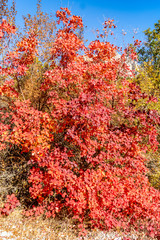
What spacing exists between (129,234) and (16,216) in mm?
5388

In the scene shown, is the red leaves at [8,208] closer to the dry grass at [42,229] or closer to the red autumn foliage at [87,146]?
the dry grass at [42,229]

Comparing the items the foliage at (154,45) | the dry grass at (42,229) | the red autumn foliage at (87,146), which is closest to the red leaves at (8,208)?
the dry grass at (42,229)

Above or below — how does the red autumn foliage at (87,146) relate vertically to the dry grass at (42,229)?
above

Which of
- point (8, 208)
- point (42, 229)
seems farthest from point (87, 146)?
point (8, 208)

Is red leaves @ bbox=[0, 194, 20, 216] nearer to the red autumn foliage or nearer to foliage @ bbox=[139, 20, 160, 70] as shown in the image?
the red autumn foliage

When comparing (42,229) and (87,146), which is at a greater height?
(87,146)

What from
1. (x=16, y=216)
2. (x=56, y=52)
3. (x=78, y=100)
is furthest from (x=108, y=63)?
(x=16, y=216)

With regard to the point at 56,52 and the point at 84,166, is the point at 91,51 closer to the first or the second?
the point at 56,52

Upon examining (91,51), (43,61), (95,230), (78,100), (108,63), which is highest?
(43,61)

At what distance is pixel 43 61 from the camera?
16.7 meters

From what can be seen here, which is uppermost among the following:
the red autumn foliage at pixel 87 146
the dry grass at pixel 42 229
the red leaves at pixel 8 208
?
the red autumn foliage at pixel 87 146

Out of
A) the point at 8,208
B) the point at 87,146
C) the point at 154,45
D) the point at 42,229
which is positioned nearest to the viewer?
the point at 42,229

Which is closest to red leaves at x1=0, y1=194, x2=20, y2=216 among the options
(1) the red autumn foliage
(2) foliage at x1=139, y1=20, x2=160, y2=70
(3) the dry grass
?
(3) the dry grass

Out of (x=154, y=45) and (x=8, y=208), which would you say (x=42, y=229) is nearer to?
(x=8, y=208)
